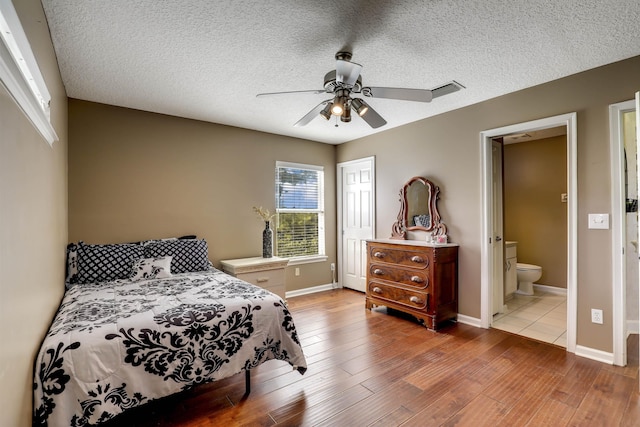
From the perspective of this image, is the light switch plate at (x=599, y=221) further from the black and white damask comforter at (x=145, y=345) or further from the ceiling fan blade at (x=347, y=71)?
the black and white damask comforter at (x=145, y=345)

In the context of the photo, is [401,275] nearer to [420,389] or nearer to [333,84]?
[420,389]

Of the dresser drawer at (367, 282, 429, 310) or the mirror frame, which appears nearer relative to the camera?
the dresser drawer at (367, 282, 429, 310)

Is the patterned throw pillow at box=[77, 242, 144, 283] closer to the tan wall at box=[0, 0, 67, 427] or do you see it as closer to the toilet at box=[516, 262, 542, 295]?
the tan wall at box=[0, 0, 67, 427]

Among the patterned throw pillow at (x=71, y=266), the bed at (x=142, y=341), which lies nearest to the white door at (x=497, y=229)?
the bed at (x=142, y=341)

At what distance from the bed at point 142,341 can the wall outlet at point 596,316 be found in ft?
8.07

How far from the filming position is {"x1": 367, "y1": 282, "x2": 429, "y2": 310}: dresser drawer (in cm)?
329

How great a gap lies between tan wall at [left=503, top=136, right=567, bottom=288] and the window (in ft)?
10.8

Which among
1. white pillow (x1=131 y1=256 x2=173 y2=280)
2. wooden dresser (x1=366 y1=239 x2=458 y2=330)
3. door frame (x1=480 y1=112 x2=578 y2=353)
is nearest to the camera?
door frame (x1=480 y1=112 x2=578 y2=353)

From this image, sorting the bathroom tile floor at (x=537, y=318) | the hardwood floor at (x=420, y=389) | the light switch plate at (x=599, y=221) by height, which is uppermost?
the light switch plate at (x=599, y=221)

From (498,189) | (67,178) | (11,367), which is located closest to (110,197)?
(67,178)

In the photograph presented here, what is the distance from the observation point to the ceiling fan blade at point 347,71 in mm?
1908

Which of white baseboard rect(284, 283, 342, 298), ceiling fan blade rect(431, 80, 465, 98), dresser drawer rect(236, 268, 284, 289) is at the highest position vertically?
ceiling fan blade rect(431, 80, 465, 98)

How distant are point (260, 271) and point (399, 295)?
5.50 ft

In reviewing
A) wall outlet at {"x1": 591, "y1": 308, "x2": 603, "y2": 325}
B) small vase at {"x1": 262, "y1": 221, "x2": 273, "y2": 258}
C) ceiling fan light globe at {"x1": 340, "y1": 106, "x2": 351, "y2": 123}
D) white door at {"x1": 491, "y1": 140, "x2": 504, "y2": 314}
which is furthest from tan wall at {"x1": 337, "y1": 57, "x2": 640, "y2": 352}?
small vase at {"x1": 262, "y1": 221, "x2": 273, "y2": 258}
